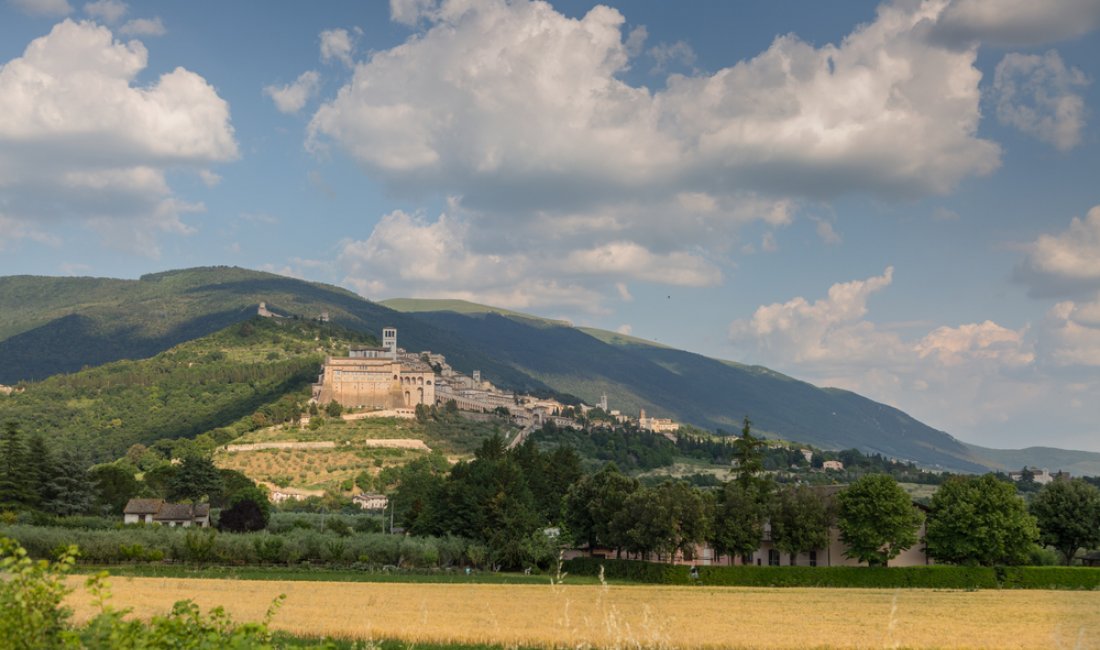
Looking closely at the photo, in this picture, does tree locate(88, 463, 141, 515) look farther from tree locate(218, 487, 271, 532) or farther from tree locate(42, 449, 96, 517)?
tree locate(218, 487, 271, 532)

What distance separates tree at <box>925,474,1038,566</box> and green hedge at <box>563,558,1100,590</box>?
4804mm

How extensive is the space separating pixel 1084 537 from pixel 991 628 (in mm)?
48817

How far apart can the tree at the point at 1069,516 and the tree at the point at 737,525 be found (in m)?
22.6

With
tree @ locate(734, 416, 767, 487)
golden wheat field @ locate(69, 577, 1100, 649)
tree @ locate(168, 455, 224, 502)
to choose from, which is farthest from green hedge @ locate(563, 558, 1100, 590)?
tree @ locate(168, 455, 224, 502)

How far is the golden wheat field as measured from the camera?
1173 inches

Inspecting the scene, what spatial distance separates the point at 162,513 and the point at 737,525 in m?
61.7

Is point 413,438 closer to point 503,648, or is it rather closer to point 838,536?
point 838,536

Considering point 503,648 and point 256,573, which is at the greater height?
point 503,648

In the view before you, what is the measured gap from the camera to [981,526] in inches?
2603

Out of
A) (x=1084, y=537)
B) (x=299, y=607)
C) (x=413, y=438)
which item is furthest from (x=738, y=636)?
(x=413, y=438)

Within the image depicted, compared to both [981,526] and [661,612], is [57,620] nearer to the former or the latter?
[661,612]

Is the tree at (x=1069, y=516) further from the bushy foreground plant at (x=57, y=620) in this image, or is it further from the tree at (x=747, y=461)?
the bushy foreground plant at (x=57, y=620)

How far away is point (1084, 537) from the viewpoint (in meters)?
75.2

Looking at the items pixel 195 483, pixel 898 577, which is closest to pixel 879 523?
pixel 898 577
